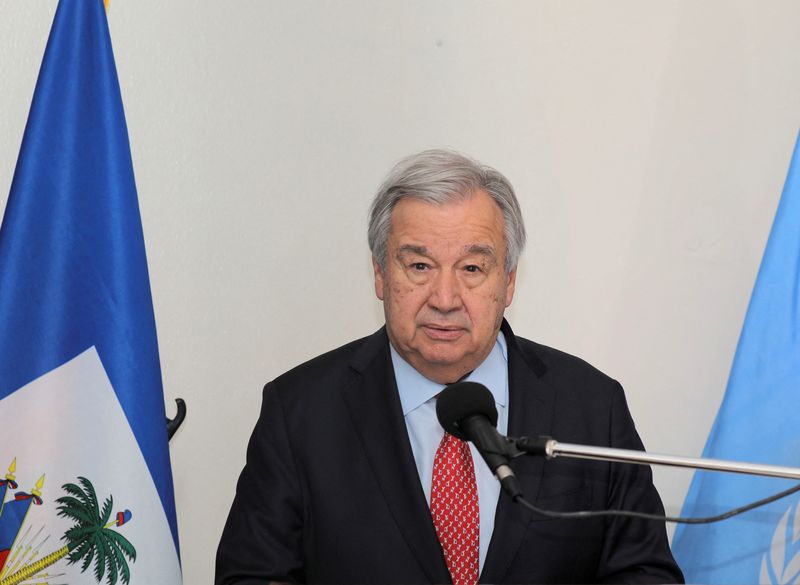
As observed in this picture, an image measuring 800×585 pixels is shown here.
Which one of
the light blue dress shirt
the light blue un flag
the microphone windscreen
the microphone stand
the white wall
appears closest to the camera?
the microphone stand

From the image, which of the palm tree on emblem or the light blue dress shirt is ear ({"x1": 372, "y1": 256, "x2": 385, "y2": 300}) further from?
the palm tree on emblem

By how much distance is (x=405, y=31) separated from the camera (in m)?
3.92

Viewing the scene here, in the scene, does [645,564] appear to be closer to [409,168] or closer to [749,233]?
[409,168]

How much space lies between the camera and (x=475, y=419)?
6.57 feet

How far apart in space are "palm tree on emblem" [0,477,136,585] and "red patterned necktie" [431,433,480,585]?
3.07 ft

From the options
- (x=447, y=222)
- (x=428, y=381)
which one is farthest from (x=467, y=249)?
(x=428, y=381)

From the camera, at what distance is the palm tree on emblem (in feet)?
9.73

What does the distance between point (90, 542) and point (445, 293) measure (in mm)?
1193

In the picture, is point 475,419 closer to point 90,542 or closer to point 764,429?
point 90,542

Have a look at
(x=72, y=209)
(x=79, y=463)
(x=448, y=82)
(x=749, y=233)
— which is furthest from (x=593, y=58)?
(x=79, y=463)

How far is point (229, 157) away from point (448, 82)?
0.82 meters

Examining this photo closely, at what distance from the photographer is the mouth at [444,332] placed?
2.74 m

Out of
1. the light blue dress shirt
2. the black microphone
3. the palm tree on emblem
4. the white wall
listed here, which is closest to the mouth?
the light blue dress shirt

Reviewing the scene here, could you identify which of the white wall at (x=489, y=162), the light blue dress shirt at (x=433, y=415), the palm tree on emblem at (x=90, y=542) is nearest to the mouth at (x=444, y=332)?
the light blue dress shirt at (x=433, y=415)
